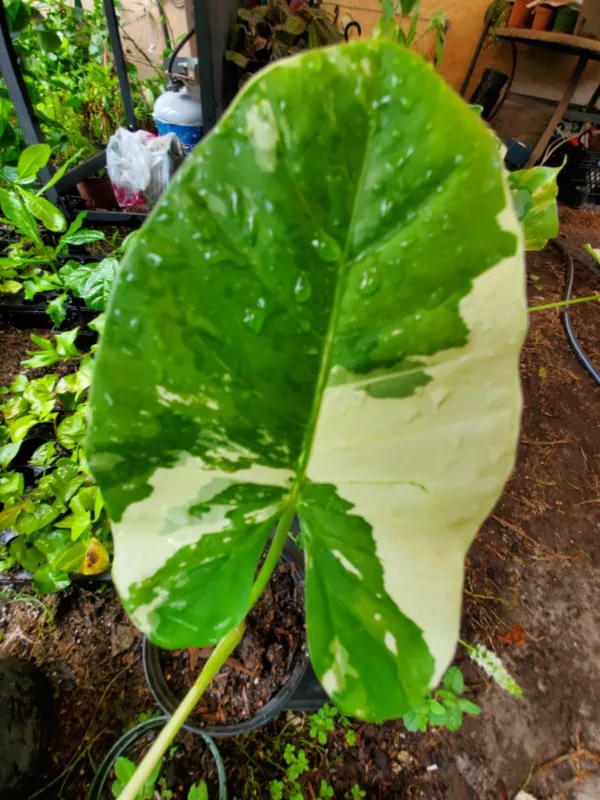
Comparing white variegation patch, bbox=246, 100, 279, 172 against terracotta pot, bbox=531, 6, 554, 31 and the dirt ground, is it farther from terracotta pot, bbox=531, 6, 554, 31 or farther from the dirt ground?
terracotta pot, bbox=531, 6, 554, 31

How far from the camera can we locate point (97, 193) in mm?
1975

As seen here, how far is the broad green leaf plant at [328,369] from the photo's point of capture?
9.8 inches

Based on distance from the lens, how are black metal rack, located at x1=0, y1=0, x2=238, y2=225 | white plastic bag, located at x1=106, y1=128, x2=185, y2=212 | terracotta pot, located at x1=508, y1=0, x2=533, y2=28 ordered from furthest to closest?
terracotta pot, located at x1=508, y1=0, x2=533, y2=28 → white plastic bag, located at x1=106, y1=128, x2=185, y2=212 → black metal rack, located at x1=0, y1=0, x2=238, y2=225

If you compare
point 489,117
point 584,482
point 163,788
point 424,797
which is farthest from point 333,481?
point 489,117

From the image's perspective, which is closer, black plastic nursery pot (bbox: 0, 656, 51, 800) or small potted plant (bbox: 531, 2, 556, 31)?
black plastic nursery pot (bbox: 0, 656, 51, 800)

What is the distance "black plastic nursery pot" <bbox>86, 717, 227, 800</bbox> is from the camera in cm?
68

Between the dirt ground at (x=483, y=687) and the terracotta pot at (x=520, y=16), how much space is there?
385 cm

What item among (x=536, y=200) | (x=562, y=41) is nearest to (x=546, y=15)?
(x=562, y=41)

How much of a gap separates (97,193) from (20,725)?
1.96 m

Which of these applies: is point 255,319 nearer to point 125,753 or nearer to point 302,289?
point 302,289

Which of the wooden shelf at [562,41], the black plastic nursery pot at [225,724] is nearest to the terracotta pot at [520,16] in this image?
the wooden shelf at [562,41]

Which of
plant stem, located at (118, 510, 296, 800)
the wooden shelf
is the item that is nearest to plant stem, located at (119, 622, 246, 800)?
plant stem, located at (118, 510, 296, 800)

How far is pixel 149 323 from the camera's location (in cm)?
30

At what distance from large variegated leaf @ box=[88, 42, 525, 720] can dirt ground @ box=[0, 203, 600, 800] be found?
60 cm
